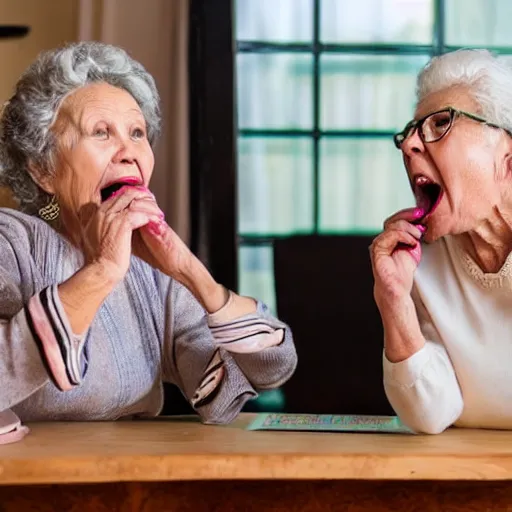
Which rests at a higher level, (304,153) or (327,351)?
(304,153)

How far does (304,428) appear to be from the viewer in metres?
1.29

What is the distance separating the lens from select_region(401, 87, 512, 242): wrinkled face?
1.29 metres

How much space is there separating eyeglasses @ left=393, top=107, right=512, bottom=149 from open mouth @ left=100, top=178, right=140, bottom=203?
14.6 inches

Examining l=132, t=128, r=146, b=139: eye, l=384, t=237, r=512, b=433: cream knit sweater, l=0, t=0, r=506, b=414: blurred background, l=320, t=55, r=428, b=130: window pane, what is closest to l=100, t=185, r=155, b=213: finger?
l=132, t=128, r=146, b=139: eye

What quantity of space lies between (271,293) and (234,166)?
0.36 metres

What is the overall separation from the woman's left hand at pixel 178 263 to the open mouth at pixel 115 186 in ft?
0.21

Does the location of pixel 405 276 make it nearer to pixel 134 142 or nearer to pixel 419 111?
pixel 419 111

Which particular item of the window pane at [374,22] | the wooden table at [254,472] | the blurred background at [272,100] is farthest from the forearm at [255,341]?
the window pane at [374,22]

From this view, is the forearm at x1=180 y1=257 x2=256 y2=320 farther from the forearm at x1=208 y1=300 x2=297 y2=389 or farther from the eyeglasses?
the eyeglasses

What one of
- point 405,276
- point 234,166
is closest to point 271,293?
point 234,166

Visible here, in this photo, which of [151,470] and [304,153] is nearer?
[151,470]

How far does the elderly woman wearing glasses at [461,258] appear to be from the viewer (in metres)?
1.28

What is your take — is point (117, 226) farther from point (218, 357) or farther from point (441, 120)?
point (441, 120)

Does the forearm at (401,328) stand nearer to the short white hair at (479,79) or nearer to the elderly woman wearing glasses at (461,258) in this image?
the elderly woman wearing glasses at (461,258)
